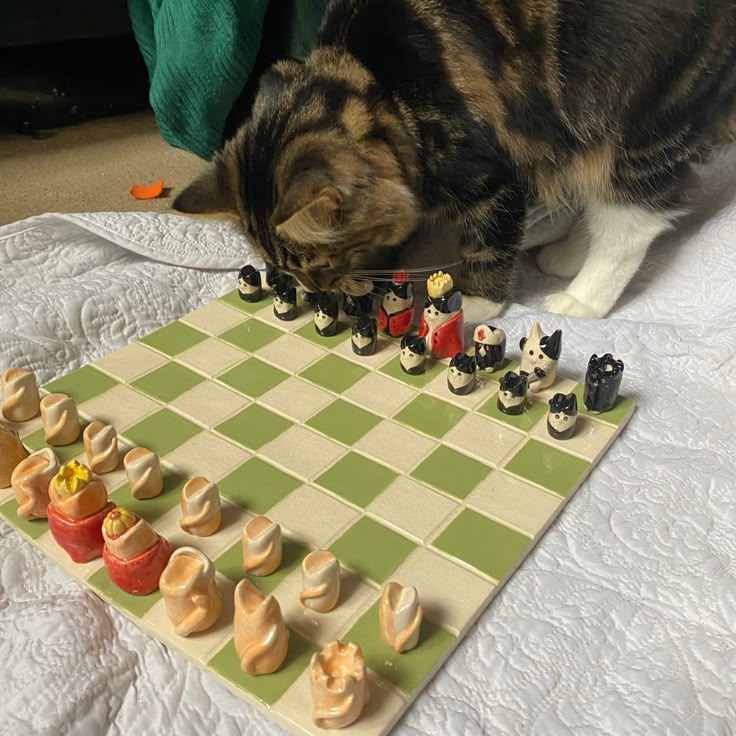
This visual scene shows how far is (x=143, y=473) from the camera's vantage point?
831 mm

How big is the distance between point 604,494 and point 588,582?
0.41ft

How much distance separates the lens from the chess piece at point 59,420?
0.90 meters

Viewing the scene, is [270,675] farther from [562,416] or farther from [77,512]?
[562,416]

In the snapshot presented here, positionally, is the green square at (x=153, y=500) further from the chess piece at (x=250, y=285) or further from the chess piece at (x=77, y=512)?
the chess piece at (x=250, y=285)

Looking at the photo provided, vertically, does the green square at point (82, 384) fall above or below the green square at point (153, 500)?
below

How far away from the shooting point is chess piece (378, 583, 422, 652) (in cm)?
68

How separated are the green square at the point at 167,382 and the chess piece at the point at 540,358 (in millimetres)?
433

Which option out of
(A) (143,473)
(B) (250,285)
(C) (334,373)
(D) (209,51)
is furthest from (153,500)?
(D) (209,51)

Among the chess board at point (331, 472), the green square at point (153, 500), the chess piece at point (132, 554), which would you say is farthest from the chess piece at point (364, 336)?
the chess piece at point (132, 554)

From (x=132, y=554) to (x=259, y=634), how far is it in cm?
15

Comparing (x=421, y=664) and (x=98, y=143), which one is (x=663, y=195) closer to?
(x=421, y=664)

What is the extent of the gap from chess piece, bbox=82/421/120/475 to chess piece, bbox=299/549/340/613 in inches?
11.1

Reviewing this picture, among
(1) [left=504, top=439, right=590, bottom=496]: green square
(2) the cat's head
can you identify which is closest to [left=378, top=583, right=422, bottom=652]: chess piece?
(1) [left=504, top=439, right=590, bottom=496]: green square

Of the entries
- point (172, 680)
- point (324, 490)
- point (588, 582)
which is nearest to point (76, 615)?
point (172, 680)
